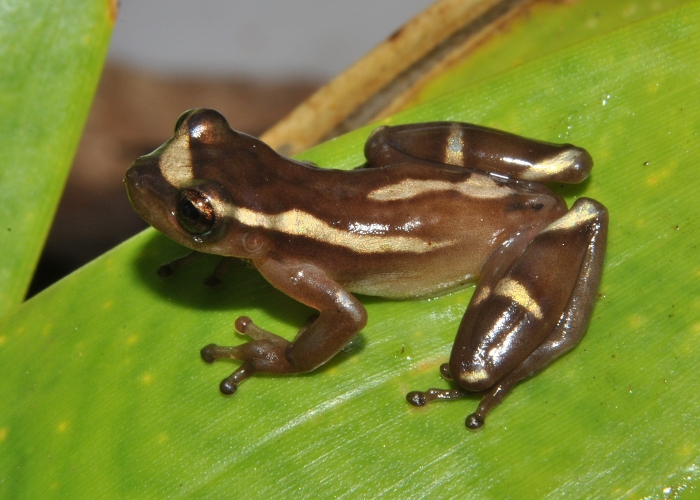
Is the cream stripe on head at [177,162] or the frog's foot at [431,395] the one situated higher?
the cream stripe on head at [177,162]

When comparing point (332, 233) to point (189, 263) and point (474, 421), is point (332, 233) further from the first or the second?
point (474, 421)

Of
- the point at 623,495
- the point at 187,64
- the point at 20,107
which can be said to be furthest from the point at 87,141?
the point at 623,495

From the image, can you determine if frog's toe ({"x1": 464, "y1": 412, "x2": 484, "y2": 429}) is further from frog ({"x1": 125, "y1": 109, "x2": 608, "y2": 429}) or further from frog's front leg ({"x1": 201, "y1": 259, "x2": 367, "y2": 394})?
frog's front leg ({"x1": 201, "y1": 259, "x2": 367, "y2": 394})

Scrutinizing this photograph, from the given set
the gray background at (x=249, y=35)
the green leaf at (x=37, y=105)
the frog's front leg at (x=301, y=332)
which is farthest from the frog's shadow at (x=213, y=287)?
the gray background at (x=249, y=35)

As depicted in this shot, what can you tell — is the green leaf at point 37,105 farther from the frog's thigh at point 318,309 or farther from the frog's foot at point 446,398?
the frog's foot at point 446,398

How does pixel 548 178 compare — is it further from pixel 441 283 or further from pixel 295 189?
pixel 295 189

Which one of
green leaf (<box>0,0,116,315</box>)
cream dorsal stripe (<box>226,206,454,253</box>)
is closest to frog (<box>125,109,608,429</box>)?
cream dorsal stripe (<box>226,206,454,253</box>)

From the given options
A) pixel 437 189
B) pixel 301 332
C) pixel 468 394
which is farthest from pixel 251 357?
pixel 437 189
